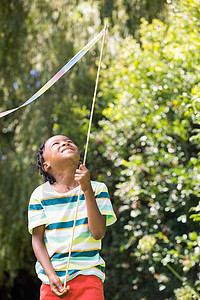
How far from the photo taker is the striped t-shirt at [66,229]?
6.75 feet

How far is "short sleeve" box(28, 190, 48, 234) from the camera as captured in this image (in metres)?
2.13

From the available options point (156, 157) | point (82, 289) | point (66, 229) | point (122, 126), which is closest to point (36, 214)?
point (66, 229)

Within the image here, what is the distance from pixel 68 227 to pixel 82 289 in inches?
10.9

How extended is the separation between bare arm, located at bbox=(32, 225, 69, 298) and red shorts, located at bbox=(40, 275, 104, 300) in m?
0.07

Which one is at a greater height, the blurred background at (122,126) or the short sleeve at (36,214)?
the short sleeve at (36,214)

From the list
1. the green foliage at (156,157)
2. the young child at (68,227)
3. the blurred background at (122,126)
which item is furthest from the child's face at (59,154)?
the green foliage at (156,157)

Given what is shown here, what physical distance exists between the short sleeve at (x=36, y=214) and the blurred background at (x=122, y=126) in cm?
137

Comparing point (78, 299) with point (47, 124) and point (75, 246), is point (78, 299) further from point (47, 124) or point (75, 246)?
point (47, 124)

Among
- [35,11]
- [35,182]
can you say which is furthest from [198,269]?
[35,11]

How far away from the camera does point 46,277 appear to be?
2076 mm

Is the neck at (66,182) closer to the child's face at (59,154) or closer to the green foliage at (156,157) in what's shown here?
the child's face at (59,154)

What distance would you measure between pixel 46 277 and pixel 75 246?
7.6 inches

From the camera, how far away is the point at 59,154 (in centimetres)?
222

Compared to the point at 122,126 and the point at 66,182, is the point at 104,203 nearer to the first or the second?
the point at 66,182
